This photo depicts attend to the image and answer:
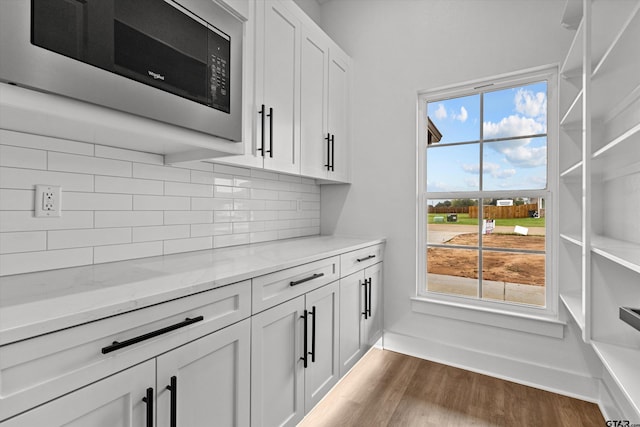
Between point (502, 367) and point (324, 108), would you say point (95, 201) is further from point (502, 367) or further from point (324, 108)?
point (502, 367)

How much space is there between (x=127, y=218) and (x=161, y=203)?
0.19m

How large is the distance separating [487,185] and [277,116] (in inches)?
63.5

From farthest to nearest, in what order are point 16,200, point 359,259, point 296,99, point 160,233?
point 359,259, point 296,99, point 160,233, point 16,200

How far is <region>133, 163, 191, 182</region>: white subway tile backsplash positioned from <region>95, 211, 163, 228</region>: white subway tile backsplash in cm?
18

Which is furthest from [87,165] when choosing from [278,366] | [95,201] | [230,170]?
[278,366]

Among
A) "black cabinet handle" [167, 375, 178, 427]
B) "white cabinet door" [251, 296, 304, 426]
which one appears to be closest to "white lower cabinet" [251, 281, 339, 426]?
"white cabinet door" [251, 296, 304, 426]

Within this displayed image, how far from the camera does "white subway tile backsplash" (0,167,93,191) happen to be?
115 cm

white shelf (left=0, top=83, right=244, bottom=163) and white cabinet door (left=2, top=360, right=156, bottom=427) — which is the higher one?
white shelf (left=0, top=83, right=244, bottom=163)

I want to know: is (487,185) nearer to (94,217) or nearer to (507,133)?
(507,133)

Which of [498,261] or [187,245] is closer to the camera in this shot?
[187,245]

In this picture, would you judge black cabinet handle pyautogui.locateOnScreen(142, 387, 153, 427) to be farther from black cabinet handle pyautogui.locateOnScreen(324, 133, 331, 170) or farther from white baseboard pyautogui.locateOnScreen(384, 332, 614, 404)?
white baseboard pyautogui.locateOnScreen(384, 332, 614, 404)

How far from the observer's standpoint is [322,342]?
1.82 meters

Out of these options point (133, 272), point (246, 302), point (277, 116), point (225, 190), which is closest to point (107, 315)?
point (133, 272)

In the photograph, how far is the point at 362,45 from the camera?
2842mm
